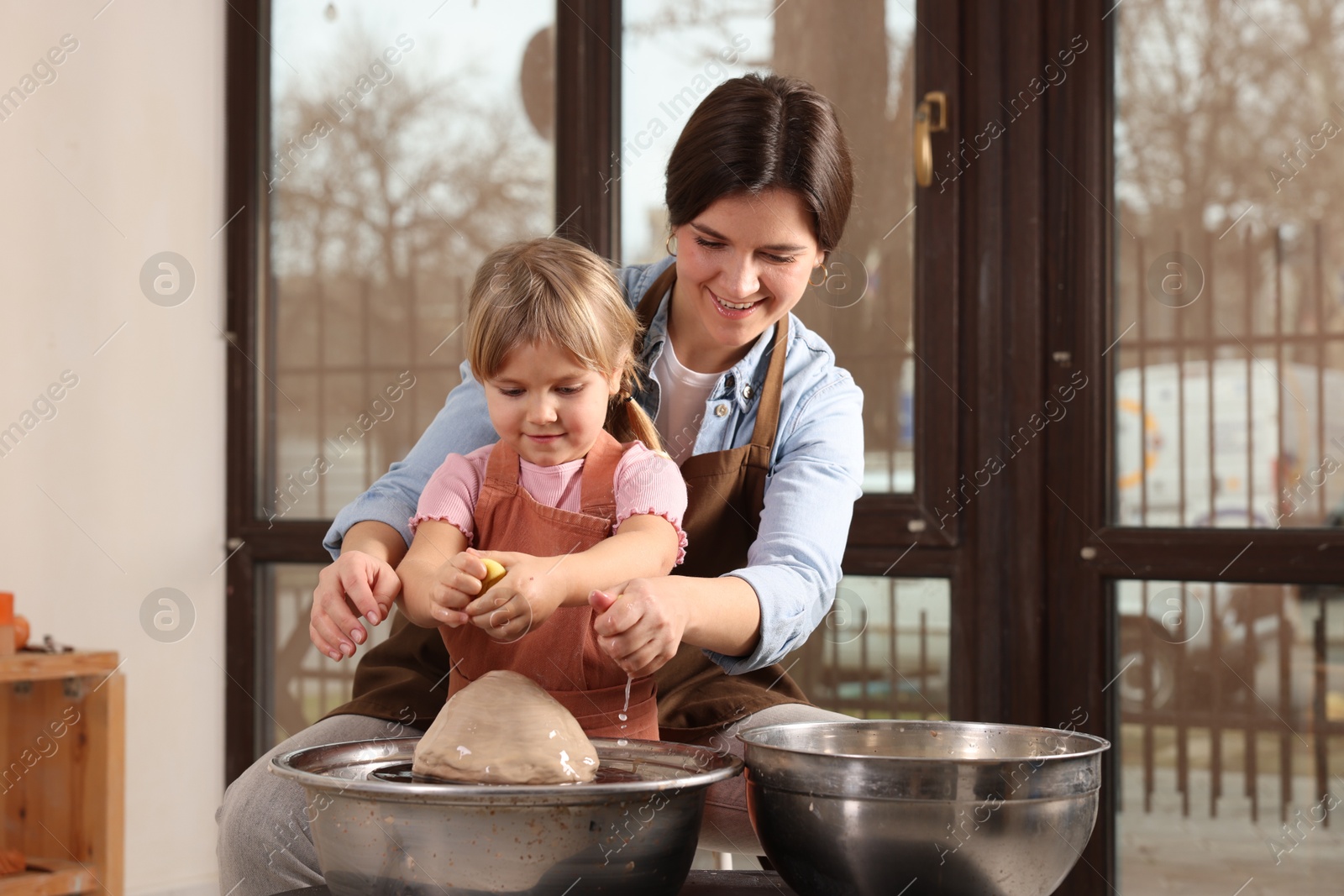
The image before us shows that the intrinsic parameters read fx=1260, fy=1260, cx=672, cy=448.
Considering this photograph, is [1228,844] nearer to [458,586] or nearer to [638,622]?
[638,622]

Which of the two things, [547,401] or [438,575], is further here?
[547,401]

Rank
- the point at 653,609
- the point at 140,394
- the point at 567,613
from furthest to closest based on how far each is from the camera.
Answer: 1. the point at 140,394
2. the point at 567,613
3. the point at 653,609

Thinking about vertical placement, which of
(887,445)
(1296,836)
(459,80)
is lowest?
(1296,836)

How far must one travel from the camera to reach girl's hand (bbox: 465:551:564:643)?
0.94 m

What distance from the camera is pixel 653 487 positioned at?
3.90 ft

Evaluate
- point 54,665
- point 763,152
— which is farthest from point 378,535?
point 54,665

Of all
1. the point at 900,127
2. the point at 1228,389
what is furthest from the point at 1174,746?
the point at 900,127

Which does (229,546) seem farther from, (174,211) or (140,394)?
(174,211)

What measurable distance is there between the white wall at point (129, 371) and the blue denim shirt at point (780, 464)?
1.39 meters

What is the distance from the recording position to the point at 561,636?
1.17 meters

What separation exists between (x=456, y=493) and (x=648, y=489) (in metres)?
0.19

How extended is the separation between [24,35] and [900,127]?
1724mm

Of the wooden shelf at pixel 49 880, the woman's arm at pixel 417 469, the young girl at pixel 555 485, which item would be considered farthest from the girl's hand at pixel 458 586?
the wooden shelf at pixel 49 880

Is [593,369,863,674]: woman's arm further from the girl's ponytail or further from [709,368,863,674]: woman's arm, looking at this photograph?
the girl's ponytail
